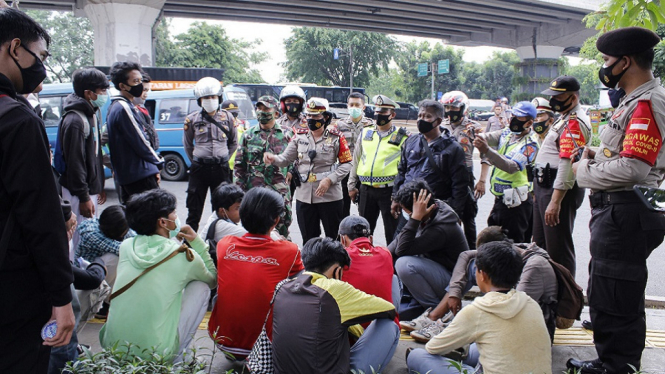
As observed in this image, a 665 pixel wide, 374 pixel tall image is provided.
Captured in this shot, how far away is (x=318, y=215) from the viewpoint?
580 cm

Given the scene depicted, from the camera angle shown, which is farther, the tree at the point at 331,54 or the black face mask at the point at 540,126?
the tree at the point at 331,54

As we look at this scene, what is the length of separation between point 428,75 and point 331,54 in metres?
14.4

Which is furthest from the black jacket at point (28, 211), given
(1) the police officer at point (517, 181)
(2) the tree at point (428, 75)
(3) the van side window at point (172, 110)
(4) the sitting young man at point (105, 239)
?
(2) the tree at point (428, 75)

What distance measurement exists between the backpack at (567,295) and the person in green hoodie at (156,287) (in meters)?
2.30

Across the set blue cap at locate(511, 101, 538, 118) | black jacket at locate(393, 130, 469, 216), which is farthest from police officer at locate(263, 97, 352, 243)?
blue cap at locate(511, 101, 538, 118)

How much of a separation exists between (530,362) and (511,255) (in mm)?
568

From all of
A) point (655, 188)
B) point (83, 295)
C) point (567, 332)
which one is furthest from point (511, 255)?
point (83, 295)

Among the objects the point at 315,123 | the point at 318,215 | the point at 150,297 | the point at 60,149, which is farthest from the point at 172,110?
the point at 150,297

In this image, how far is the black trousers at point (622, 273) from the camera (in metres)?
3.25

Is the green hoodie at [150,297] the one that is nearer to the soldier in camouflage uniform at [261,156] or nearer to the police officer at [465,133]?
the soldier in camouflage uniform at [261,156]

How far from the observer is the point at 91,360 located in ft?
8.71

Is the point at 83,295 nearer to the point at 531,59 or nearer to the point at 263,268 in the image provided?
the point at 263,268

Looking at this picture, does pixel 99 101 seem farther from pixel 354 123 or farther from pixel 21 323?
pixel 21 323

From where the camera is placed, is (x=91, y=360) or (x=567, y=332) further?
(x=567, y=332)
